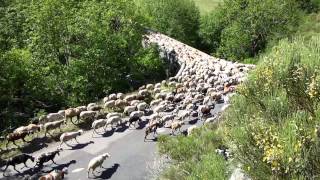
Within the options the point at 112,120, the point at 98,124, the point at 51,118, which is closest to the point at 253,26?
the point at 112,120

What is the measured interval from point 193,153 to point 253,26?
51135 millimetres

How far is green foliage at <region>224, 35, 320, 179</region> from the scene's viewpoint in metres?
8.92

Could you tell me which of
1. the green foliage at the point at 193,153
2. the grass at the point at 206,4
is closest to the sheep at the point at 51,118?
the green foliage at the point at 193,153

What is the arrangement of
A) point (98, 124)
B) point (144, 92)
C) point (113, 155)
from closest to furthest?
point (113, 155) < point (98, 124) < point (144, 92)

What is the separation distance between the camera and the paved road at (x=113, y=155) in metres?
21.0

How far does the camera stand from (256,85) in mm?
12234

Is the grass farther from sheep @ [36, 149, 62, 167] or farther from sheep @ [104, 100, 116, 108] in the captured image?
sheep @ [36, 149, 62, 167]

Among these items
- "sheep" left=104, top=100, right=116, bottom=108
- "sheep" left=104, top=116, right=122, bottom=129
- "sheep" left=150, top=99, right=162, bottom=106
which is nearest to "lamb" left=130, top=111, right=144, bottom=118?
"sheep" left=104, top=116, right=122, bottom=129

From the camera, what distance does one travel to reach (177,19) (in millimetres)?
69625

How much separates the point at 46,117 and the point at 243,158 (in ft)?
63.3

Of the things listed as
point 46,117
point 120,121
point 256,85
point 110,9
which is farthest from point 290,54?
point 110,9

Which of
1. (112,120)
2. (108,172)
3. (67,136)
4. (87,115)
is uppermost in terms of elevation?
(87,115)

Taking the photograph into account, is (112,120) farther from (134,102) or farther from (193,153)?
(193,153)

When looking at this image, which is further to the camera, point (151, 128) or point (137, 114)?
point (137, 114)
